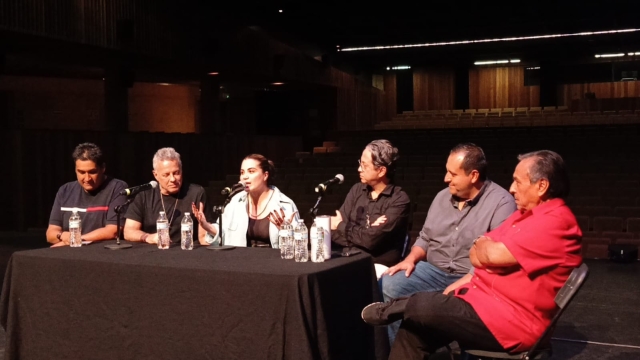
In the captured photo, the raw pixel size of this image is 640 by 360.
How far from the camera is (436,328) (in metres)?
2.41

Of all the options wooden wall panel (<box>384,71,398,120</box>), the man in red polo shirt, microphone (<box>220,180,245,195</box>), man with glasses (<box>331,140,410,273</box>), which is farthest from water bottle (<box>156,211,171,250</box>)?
wooden wall panel (<box>384,71,398,120</box>)

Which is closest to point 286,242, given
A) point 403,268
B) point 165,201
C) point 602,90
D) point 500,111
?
point 403,268

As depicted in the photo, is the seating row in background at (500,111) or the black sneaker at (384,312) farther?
the seating row in background at (500,111)

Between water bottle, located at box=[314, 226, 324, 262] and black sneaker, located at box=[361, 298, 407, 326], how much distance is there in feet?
1.05

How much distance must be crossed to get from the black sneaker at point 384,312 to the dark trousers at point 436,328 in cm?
3

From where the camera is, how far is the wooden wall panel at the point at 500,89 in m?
20.2

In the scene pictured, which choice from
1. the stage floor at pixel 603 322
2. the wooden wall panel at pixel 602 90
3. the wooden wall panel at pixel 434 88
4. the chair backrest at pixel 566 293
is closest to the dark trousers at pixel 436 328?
the chair backrest at pixel 566 293

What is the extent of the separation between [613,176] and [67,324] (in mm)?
7138

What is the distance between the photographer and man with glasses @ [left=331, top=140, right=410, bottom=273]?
3389mm

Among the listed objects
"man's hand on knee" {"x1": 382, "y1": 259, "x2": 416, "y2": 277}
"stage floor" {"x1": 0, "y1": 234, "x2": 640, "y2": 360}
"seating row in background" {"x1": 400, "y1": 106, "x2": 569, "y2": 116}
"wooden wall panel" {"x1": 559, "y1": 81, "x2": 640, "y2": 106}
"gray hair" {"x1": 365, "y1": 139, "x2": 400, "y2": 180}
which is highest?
"wooden wall panel" {"x1": 559, "y1": 81, "x2": 640, "y2": 106}

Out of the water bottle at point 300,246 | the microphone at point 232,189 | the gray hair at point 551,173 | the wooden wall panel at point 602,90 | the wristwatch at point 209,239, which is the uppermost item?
the wooden wall panel at point 602,90

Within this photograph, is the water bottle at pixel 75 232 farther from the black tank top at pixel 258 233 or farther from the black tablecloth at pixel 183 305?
the black tank top at pixel 258 233

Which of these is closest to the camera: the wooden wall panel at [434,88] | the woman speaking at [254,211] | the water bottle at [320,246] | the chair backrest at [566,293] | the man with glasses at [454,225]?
the chair backrest at [566,293]

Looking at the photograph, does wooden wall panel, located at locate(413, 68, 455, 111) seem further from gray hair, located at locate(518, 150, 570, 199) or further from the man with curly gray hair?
gray hair, located at locate(518, 150, 570, 199)
